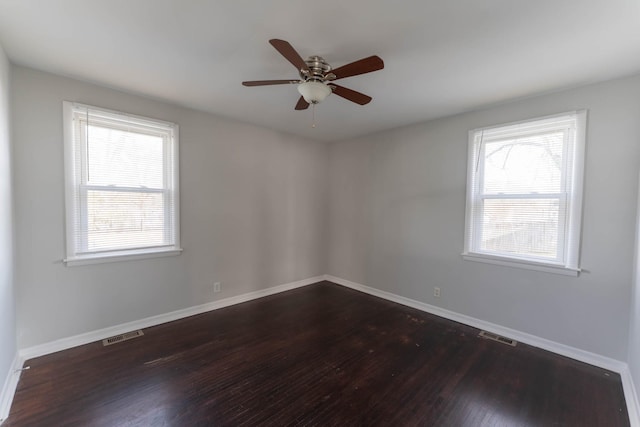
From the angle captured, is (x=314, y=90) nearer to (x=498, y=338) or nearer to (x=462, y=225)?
(x=462, y=225)

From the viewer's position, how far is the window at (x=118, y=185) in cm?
251

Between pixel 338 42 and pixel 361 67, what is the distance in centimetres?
31

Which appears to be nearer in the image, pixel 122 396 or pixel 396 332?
pixel 122 396

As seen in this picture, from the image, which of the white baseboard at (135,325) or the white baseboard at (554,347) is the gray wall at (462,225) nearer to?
the white baseboard at (554,347)

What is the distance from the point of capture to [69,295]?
2.52 metres

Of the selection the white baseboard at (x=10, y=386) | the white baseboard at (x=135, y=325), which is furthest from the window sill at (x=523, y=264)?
the white baseboard at (x=10, y=386)

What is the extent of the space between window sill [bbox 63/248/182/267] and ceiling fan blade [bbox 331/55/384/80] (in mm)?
2634

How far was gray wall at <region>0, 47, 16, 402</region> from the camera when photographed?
1.85 metres

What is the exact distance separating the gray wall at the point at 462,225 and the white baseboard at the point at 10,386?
375cm

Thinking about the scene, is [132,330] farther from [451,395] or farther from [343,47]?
[343,47]

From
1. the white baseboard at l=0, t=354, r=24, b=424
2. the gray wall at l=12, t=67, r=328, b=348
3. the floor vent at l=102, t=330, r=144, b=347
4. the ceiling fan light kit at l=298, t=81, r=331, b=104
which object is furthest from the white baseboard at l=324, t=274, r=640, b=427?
the white baseboard at l=0, t=354, r=24, b=424

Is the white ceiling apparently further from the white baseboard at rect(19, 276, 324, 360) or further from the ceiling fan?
the white baseboard at rect(19, 276, 324, 360)

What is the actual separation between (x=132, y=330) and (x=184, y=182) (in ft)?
5.51

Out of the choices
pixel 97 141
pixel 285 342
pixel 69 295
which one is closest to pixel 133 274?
pixel 69 295
